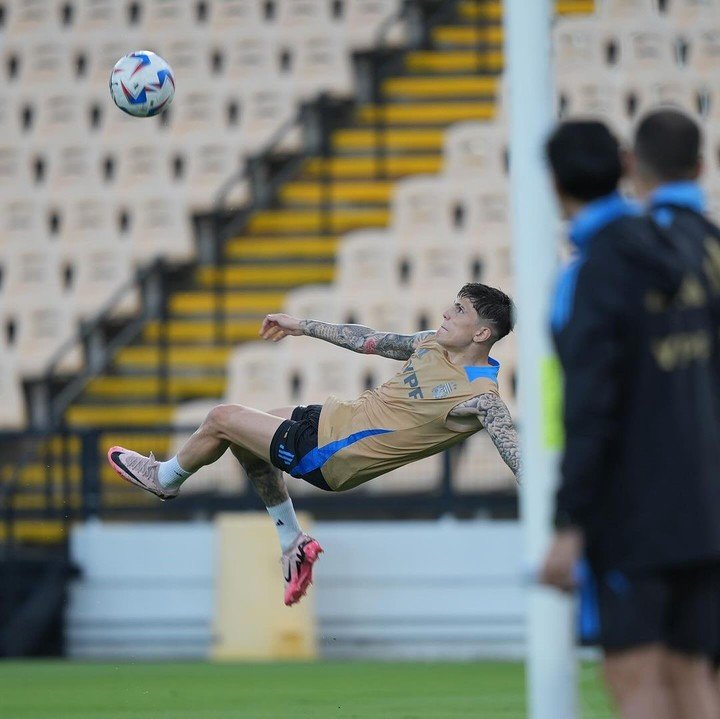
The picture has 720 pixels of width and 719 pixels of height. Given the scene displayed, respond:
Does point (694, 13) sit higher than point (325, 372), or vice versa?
point (694, 13)

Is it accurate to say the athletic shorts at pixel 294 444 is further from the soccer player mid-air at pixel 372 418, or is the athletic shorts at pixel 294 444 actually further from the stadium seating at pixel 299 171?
the stadium seating at pixel 299 171

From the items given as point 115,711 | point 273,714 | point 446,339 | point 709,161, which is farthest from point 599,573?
point 709,161

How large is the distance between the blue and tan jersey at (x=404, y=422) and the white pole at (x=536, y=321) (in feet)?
11.2

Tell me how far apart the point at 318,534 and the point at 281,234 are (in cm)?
407

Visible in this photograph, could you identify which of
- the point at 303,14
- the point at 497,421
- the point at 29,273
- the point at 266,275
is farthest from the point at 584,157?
the point at 303,14

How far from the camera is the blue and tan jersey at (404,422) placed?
7.80m

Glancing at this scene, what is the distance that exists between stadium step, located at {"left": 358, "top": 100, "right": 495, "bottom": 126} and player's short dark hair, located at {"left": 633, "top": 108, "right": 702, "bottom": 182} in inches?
504

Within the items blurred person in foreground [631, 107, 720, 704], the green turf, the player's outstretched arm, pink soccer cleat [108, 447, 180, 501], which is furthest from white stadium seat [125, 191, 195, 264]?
blurred person in foreground [631, 107, 720, 704]

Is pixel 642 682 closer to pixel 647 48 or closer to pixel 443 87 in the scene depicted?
pixel 647 48

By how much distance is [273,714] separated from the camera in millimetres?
8922

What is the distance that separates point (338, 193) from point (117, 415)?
3270 mm

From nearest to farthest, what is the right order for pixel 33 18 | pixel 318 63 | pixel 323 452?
pixel 323 452, pixel 318 63, pixel 33 18

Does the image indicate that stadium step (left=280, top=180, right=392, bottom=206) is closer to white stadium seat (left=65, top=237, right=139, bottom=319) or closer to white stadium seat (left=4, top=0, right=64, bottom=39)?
white stadium seat (left=65, top=237, right=139, bottom=319)

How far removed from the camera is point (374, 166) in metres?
16.8
